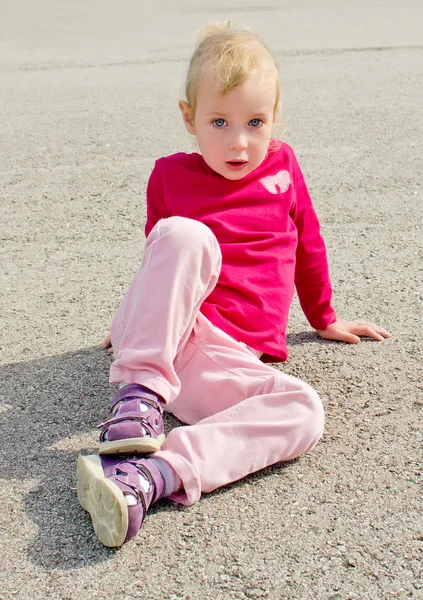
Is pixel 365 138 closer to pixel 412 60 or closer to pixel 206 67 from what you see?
pixel 412 60

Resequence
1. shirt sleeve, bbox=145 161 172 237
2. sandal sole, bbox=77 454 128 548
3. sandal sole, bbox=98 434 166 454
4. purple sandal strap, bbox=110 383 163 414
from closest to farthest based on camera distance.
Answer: sandal sole, bbox=77 454 128 548 < sandal sole, bbox=98 434 166 454 < purple sandal strap, bbox=110 383 163 414 < shirt sleeve, bbox=145 161 172 237

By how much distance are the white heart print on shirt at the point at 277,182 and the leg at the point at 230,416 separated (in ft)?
1.69

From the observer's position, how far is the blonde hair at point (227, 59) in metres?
2.57

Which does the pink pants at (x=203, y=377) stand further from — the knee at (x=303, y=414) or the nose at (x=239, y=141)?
the nose at (x=239, y=141)

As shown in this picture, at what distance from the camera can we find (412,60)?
23.3 ft

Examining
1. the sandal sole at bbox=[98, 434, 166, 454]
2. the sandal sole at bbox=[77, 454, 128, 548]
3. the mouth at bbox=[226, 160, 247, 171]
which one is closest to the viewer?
the sandal sole at bbox=[77, 454, 128, 548]

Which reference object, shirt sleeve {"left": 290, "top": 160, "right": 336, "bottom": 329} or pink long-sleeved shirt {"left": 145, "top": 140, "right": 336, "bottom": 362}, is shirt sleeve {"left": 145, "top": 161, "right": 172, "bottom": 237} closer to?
pink long-sleeved shirt {"left": 145, "top": 140, "right": 336, "bottom": 362}

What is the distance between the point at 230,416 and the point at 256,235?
2.05ft

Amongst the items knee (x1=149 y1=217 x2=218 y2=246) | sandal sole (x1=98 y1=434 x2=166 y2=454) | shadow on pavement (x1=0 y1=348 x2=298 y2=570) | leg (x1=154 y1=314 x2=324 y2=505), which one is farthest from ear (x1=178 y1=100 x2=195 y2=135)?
sandal sole (x1=98 y1=434 x2=166 y2=454)

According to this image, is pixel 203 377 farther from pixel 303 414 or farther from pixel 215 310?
pixel 303 414

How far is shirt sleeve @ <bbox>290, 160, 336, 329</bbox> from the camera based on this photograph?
9.45 feet

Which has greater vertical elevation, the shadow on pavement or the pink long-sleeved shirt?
the pink long-sleeved shirt

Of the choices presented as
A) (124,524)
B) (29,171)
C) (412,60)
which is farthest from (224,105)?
(412,60)

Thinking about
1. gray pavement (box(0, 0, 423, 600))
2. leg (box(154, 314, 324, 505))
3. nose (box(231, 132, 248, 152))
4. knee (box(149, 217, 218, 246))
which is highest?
nose (box(231, 132, 248, 152))
